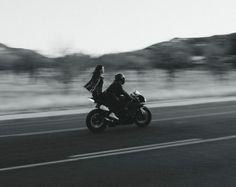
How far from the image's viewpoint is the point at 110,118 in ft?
42.5

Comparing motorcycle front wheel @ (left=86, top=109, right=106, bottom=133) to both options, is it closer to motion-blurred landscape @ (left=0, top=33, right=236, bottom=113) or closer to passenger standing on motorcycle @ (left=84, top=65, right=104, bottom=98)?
passenger standing on motorcycle @ (left=84, top=65, right=104, bottom=98)

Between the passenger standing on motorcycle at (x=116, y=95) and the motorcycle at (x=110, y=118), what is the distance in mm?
144

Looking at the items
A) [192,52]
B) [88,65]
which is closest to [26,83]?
[88,65]

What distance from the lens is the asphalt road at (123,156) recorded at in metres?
7.43

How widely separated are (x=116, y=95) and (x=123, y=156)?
383cm

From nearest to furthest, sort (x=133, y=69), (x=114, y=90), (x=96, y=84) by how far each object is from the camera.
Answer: (x=96, y=84), (x=114, y=90), (x=133, y=69)

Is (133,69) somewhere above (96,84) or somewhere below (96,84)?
above

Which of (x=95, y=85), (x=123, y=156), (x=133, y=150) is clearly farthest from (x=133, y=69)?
(x=123, y=156)

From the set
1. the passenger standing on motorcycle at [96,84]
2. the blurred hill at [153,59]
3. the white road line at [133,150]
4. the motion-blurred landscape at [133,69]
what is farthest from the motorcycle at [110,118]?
the blurred hill at [153,59]

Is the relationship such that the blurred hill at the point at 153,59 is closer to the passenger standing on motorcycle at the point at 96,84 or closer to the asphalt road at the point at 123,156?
the asphalt road at the point at 123,156

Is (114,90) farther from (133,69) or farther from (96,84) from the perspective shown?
(133,69)

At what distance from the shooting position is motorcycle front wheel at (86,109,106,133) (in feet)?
42.0

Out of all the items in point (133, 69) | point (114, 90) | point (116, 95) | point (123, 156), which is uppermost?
point (133, 69)

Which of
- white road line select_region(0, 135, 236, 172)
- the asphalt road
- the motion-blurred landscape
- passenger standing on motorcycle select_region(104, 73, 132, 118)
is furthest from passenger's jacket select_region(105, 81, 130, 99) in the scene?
the motion-blurred landscape
